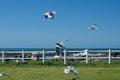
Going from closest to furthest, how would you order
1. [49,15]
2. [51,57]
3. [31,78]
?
→ 1. [49,15]
2. [31,78]
3. [51,57]

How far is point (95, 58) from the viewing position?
33156mm

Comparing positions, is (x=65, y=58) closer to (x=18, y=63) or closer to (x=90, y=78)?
(x=18, y=63)

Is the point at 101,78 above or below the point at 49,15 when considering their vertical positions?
below

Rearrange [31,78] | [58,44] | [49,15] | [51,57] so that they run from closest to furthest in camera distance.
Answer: [49,15], [58,44], [31,78], [51,57]

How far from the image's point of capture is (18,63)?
30031 millimetres

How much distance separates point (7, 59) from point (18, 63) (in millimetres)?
4030

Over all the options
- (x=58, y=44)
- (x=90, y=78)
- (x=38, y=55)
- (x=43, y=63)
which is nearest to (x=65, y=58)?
(x=43, y=63)

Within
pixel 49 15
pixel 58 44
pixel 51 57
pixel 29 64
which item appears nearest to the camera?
pixel 49 15

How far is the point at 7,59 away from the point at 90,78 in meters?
16.7

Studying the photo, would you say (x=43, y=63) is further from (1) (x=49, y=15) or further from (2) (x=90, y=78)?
(1) (x=49, y=15)

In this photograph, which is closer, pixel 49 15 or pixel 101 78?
pixel 49 15

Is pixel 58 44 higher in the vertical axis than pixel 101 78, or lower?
higher

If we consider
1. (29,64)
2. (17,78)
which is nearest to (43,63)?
(29,64)

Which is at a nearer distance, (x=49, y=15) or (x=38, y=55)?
(x=49, y=15)
